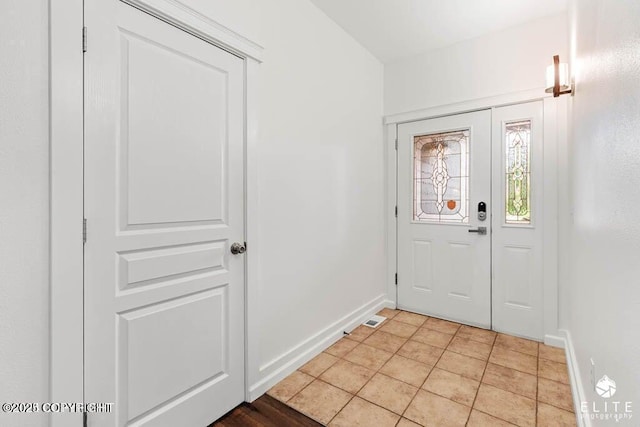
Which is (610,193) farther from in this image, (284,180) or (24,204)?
(24,204)

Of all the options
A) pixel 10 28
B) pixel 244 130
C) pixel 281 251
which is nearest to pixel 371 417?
pixel 281 251

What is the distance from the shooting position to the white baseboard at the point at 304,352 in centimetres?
195

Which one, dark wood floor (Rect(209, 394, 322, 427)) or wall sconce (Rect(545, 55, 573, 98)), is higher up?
wall sconce (Rect(545, 55, 573, 98))

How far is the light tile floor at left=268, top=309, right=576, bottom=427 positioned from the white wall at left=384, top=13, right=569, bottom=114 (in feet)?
7.21

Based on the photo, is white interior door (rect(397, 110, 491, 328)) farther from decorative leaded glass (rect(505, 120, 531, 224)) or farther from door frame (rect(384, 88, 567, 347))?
door frame (rect(384, 88, 567, 347))

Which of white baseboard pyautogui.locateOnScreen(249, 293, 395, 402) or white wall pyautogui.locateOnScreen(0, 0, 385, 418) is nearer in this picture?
white wall pyautogui.locateOnScreen(0, 0, 385, 418)

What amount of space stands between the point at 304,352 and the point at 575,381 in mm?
1715

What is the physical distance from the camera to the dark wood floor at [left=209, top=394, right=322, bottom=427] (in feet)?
5.48

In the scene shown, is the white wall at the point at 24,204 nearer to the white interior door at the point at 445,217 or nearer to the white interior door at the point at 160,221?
the white interior door at the point at 160,221

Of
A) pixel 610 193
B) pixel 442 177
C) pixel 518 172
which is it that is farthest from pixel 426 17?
pixel 610 193

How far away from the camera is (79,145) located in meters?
1.18

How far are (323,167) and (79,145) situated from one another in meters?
1.64

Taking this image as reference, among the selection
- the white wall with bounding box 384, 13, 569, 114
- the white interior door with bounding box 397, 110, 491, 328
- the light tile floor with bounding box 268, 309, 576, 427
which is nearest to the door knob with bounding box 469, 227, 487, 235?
the white interior door with bounding box 397, 110, 491, 328

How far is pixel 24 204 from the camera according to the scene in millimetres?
1062
